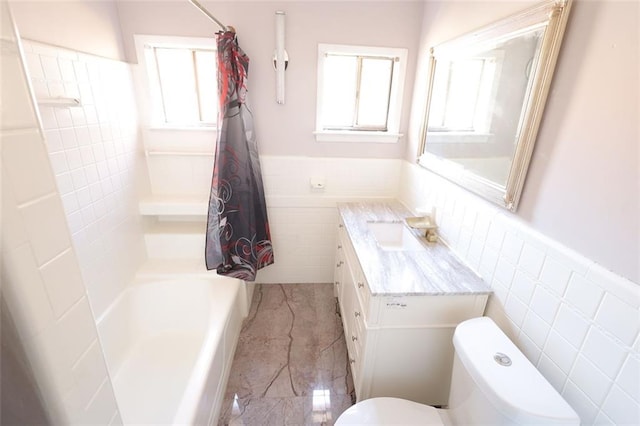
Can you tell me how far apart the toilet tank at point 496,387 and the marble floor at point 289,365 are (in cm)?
75

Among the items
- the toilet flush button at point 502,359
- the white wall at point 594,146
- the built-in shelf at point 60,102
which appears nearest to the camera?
the white wall at point 594,146

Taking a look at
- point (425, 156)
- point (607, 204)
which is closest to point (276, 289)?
point (425, 156)

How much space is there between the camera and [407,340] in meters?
1.32

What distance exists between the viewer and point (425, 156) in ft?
6.28

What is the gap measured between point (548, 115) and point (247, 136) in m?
1.61

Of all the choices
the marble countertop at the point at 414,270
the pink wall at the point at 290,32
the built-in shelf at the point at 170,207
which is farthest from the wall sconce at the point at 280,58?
the marble countertop at the point at 414,270

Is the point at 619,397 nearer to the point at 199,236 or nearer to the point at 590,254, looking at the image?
the point at 590,254

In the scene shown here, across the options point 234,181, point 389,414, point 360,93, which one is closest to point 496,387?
point 389,414

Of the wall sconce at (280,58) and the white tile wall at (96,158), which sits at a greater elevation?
the wall sconce at (280,58)

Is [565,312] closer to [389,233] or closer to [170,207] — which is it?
[389,233]

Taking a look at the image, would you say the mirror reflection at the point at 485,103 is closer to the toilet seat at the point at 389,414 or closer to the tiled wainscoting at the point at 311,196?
the tiled wainscoting at the point at 311,196

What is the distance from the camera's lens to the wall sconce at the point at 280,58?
1.87m

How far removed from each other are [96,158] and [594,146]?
2150 millimetres

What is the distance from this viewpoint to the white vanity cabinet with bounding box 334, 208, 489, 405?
1266mm
